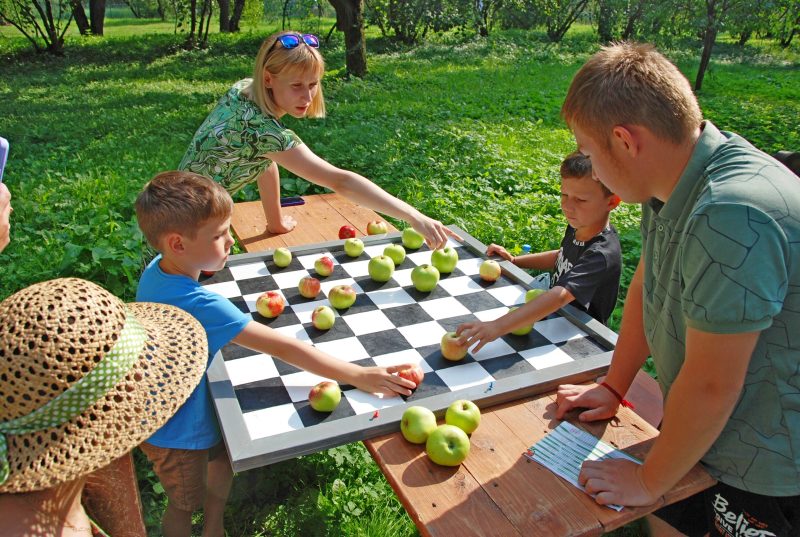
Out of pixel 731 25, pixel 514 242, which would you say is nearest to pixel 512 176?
pixel 514 242

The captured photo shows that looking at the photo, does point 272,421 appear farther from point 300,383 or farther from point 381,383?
point 381,383

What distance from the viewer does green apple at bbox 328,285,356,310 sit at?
2.71 metres

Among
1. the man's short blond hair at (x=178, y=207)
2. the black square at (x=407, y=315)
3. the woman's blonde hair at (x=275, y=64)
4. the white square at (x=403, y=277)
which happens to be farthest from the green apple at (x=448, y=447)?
the woman's blonde hair at (x=275, y=64)

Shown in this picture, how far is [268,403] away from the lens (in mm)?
2107

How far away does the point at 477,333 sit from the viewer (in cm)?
236

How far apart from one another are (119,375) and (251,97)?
8.05ft

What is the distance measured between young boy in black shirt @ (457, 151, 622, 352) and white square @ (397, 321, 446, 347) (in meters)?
0.24

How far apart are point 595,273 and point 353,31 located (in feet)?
31.9

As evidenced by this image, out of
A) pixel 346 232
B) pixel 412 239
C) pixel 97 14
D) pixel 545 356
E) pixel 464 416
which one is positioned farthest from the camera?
pixel 97 14

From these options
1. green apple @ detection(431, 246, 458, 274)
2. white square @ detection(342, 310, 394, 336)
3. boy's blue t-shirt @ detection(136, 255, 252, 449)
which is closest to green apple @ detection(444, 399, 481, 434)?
white square @ detection(342, 310, 394, 336)

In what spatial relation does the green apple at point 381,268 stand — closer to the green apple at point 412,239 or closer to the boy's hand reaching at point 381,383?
the green apple at point 412,239

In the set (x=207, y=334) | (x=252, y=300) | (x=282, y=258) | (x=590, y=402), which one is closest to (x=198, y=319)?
(x=207, y=334)

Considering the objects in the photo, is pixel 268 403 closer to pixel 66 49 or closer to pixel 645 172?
pixel 645 172

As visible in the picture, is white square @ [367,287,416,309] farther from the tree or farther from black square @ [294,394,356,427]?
the tree
